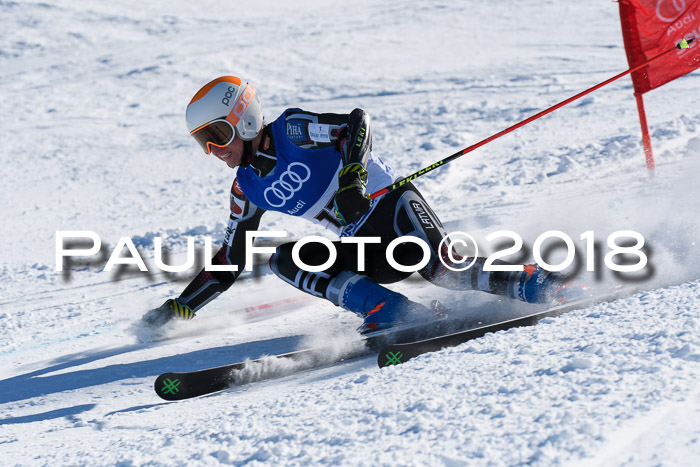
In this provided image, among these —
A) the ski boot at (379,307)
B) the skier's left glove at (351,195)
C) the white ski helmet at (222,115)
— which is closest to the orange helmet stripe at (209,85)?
the white ski helmet at (222,115)

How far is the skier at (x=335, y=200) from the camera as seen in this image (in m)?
3.48

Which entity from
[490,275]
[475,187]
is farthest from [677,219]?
[475,187]

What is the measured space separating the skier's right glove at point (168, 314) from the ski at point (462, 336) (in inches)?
58.4

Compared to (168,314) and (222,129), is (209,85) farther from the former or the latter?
(168,314)

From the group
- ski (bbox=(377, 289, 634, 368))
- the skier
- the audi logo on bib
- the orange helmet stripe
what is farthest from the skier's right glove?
ski (bbox=(377, 289, 634, 368))

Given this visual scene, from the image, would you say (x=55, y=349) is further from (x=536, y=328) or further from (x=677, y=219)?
(x=677, y=219)

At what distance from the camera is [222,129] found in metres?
3.62

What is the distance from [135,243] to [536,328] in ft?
15.6

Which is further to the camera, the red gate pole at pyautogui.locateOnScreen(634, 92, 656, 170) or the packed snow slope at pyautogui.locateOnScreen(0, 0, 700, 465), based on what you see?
the red gate pole at pyautogui.locateOnScreen(634, 92, 656, 170)

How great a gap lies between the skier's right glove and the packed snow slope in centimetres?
14

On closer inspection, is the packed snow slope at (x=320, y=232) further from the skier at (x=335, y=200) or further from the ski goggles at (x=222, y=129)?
the ski goggles at (x=222, y=129)

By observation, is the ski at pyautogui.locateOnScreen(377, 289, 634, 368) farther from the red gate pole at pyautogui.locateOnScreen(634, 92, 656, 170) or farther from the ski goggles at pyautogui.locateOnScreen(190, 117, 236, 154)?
the red gate pole at pyautogui.locateOnScreen(634, 92, 656, 170)

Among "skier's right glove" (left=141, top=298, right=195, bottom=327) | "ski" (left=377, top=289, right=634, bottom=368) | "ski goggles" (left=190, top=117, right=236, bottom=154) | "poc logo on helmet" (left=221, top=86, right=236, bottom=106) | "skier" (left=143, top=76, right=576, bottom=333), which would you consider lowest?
"skier's right glove" (left=141, top=298, right=195, bottom=327)

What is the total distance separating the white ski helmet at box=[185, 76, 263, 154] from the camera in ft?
11.8
